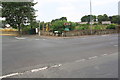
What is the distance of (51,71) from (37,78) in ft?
3.18

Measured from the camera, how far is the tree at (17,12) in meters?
32.3

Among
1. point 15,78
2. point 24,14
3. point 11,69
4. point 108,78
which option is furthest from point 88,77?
point 24,14

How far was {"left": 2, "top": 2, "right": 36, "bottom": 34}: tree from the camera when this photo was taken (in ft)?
106

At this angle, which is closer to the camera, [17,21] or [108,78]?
[108,78]

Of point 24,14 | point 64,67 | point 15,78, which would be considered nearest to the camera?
point 15,78

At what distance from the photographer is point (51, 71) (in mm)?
6352

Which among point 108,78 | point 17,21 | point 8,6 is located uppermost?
point 8,6

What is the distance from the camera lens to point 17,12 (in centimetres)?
3225

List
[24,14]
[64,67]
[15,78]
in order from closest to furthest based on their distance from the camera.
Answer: [15,78]
[64,67]
[24,14]

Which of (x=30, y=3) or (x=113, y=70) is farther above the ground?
(x=30, y=3)

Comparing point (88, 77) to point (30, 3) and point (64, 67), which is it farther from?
point (30, 3)

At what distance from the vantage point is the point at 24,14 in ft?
107

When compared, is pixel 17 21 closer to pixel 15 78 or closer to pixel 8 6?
pixel 8 6

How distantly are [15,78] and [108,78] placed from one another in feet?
9.62
